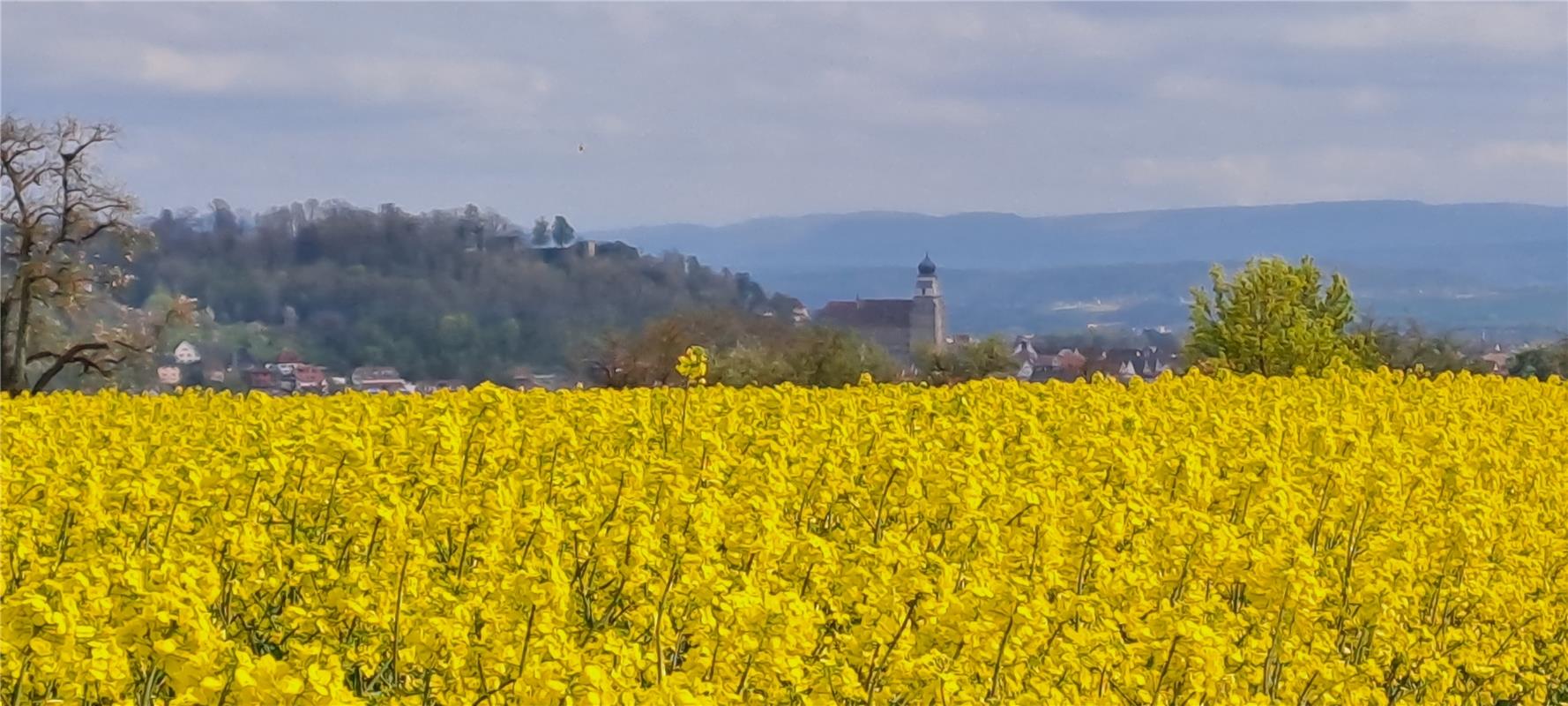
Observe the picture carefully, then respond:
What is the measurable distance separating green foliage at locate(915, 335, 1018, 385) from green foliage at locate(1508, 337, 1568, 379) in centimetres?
1251

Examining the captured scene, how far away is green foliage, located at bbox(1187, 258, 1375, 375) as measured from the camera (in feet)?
103

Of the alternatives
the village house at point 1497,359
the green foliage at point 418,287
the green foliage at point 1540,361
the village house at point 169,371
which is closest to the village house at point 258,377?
the village house at point 169,371

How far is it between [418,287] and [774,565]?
50.5 meters

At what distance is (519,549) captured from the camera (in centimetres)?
605

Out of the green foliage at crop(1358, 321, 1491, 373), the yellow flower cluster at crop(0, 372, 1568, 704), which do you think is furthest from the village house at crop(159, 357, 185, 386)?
the yellow flower cluster at crop(0, 372, 1568, 704)

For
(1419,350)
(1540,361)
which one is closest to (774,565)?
(1419,350)

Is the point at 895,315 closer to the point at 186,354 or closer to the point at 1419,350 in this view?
the point at 1419,350

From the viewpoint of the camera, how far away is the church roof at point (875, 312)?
95938mm

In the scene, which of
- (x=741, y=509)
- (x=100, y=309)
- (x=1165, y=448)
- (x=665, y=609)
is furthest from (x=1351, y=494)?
(x=100, y=309)

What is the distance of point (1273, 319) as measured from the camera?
32.5 m

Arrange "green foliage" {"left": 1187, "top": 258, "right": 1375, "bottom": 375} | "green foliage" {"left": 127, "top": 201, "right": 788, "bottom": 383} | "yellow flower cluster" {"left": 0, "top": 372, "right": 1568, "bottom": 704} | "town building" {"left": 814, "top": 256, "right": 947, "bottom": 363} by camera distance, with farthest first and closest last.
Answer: "town building" {"left": 814, "top": 256, "right": 947, "bottom": 363} < "green foliage" {"left": 127, "top": 201, "right": 788, "bottom": 383} < "green foliage" {"left": 1187, "top": 258, "right": 1375, "bottom": 375} < "yellow flower cluster" {"left": 0, "top": 372, "right": 1568, "bottom": 704}

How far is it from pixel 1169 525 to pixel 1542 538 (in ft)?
9.42

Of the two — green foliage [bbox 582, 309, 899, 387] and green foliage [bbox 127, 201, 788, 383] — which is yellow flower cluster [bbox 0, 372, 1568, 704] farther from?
green foliage [bbox 127, 201, 788, 383]

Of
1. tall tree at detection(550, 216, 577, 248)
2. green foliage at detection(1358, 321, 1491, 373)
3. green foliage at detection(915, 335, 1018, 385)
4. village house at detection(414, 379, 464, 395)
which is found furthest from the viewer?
tall tree at detection(550, 216, 577, 248)
